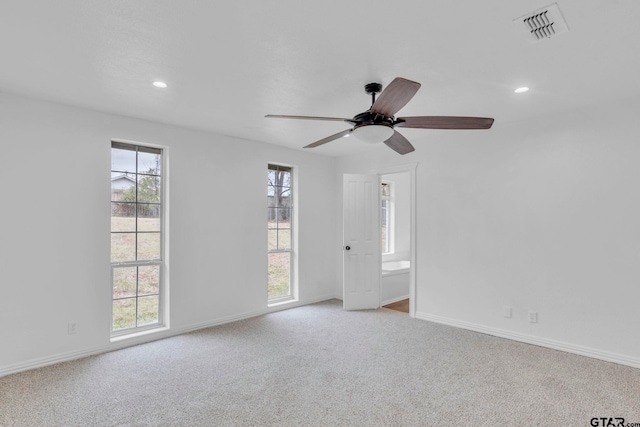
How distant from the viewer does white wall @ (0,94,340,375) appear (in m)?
3.01

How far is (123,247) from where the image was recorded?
12.2 feet

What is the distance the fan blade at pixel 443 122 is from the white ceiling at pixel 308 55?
361 mm

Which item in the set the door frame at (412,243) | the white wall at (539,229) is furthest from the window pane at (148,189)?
the door frame at (412,243)

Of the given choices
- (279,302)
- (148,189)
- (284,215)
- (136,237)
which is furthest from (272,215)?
(136,237)

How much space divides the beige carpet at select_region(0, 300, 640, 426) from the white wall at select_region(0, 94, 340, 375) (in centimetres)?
37

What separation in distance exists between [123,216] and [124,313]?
105cm

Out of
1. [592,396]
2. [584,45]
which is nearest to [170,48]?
[584,45]

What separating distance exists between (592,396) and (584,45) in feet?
8.10

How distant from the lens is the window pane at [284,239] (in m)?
5.16

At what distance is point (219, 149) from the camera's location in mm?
4352

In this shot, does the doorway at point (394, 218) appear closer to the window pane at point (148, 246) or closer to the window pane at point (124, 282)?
the window pane at point (148, 246)

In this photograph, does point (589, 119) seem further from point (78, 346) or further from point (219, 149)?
point (78, 346)

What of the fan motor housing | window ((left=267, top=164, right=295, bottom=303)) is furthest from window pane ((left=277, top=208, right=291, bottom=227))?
the fan motor housing

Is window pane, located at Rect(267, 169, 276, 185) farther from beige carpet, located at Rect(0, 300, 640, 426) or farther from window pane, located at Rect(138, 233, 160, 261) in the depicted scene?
beige carpet, located at Rect(0, 300, 640, 426)
